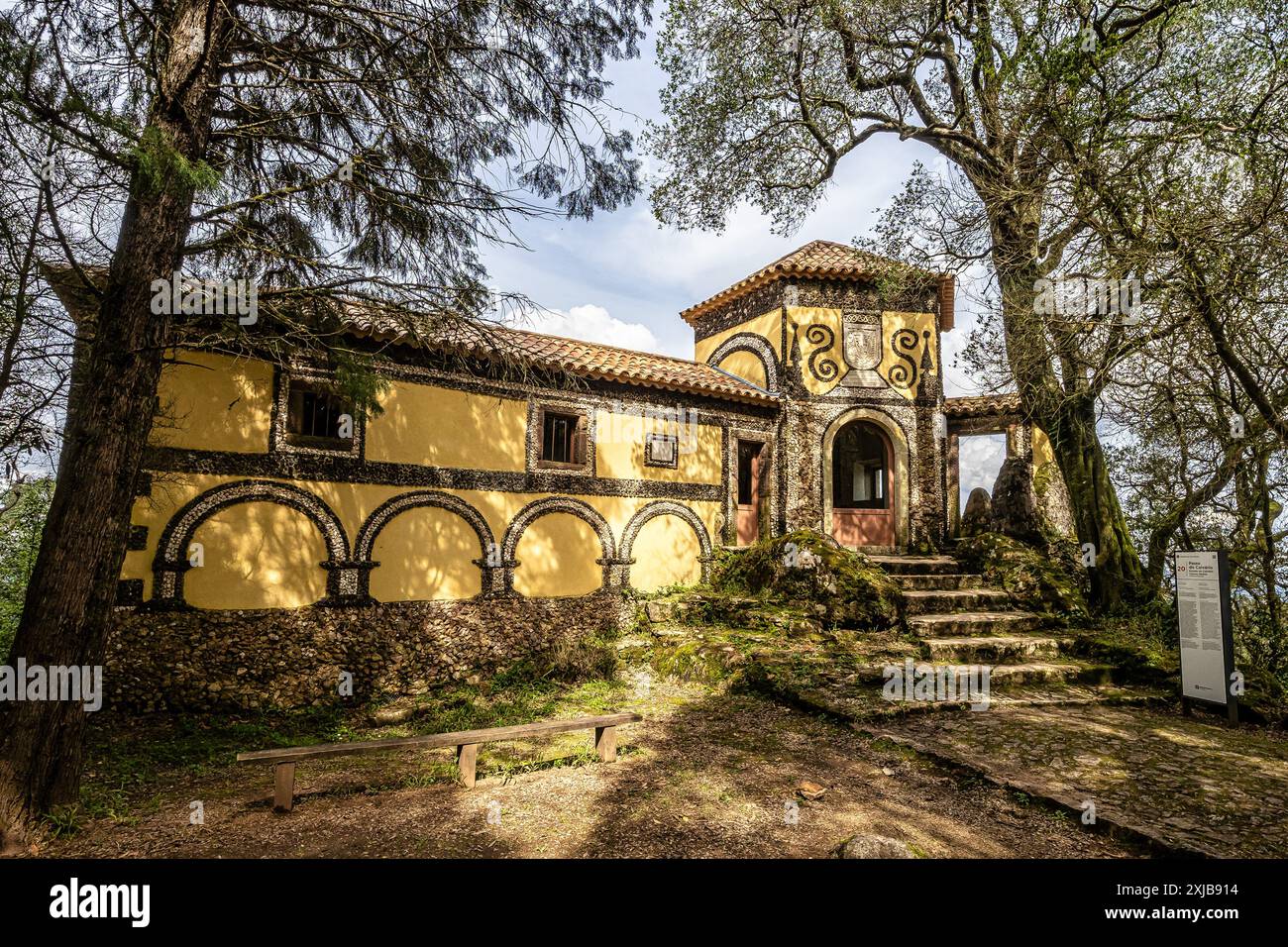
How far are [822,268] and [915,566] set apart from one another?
6.87m

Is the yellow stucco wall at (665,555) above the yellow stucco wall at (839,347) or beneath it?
beneath

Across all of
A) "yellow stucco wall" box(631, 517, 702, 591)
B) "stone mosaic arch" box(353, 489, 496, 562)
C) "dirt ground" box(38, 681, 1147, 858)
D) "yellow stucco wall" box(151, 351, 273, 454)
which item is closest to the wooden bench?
"dirt ground" box(38, 681, 1147, 858)

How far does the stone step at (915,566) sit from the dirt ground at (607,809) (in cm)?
610

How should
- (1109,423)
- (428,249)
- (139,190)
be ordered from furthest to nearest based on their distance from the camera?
(1109,423) → (428,249) → (139,190)

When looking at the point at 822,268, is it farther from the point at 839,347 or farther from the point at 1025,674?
the point at 1025,674

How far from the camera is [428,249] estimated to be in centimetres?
609

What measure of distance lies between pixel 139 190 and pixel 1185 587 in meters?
11.2

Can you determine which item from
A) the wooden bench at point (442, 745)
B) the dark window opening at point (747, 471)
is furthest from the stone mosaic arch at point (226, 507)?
the dark window opening at point (747, 471)

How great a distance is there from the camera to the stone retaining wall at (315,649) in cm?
690

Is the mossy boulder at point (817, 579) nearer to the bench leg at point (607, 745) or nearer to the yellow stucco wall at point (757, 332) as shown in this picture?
the yellow stucco wall at point (757, 332)

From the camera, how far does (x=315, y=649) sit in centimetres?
796
